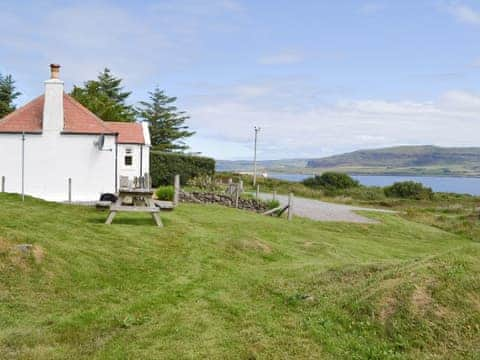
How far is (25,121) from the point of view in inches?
924

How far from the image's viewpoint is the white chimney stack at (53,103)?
74.5 feet

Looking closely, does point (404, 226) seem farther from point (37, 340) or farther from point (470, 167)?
point (470, 167)

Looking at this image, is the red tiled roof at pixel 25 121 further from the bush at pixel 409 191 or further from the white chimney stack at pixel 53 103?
the bush at pixel 409 191

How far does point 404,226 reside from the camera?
2514 cm

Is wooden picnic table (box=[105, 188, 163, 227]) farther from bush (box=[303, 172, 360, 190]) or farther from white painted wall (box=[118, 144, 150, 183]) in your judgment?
bush (box=[303, 172, 360, 190])

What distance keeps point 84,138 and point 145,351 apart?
65.1 feet

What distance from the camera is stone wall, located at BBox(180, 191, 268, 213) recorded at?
2589cm

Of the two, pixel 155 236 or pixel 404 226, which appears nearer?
pixel 155 236

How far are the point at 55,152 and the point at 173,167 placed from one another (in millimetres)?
20271

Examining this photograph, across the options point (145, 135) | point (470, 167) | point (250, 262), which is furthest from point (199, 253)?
point (470, 167)

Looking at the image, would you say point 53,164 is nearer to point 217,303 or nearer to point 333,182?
point 217,303

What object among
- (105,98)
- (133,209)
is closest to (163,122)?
(105,98)

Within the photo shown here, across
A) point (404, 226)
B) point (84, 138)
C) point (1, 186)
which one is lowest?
point (404, 226)

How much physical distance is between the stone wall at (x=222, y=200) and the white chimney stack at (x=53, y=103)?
7590 mm
